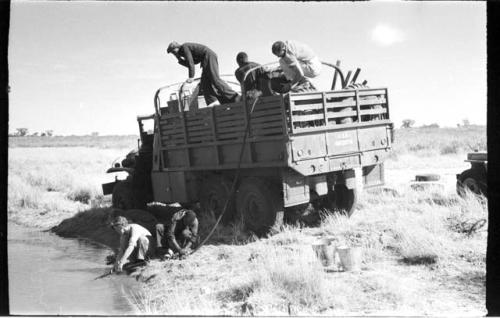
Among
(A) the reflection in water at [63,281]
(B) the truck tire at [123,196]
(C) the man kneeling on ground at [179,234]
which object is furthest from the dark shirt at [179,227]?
(B) the truck tire at [123,196]

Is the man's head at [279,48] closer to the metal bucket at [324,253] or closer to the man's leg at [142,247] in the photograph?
the metal bucket at [324,253]

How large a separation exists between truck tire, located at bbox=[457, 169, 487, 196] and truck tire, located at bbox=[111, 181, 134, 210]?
6.92 metres

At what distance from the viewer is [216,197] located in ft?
32.9

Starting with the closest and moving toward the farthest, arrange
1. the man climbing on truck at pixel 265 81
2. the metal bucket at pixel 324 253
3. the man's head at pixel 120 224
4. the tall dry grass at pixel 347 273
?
the tall dry grass at pixel 347 273 < the metal bucket at pixel 324 253 < the man's head at pixel 120 224 < the man climbing on truck at pixel 265 81

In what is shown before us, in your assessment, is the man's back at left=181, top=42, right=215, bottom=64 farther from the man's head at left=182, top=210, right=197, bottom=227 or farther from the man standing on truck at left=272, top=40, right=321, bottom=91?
the man's head at left=182, top=210, right=197, bottom=227

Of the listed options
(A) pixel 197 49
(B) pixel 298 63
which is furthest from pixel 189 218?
(A) pixel 197 49

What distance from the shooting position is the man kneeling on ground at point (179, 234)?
8.58 metres

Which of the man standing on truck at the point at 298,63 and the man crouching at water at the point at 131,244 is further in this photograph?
the man standing on truck at the point at 298,63

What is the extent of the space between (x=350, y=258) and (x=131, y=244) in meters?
3.45

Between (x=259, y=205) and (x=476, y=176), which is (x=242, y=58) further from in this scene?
(x=476, y=176)

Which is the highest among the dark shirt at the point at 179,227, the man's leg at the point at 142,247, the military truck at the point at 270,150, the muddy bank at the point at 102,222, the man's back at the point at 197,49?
the man's back at the point at 197,49

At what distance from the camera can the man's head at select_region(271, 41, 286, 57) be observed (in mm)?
8430

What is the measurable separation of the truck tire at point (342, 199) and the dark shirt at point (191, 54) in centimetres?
344

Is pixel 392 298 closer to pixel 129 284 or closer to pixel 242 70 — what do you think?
pixel 129 284
